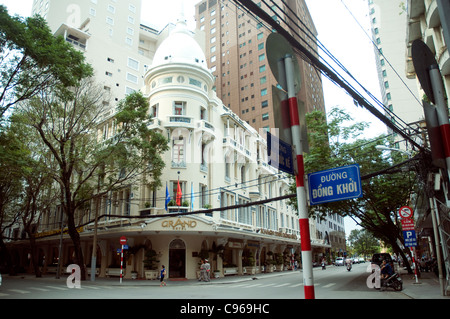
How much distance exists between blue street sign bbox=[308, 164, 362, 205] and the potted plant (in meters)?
22.6

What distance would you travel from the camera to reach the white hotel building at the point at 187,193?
25.0 m

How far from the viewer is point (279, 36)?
437cm

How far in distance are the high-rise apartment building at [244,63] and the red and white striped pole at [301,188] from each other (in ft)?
188

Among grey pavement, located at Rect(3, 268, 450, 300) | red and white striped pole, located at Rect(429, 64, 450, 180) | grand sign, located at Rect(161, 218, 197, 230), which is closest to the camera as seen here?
red and white striped pole, located at Rect(429, 64, 450, 180)

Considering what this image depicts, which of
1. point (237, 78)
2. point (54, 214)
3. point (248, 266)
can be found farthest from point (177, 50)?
point (237, 78)

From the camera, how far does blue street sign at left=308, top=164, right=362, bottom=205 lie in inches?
145

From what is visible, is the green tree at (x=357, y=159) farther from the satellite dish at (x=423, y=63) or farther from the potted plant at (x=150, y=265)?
the satellite dish at (x=423, y=63)

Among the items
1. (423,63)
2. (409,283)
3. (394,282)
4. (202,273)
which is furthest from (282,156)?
(202,273)

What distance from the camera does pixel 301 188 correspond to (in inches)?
142

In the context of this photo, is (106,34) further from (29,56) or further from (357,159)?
(357,159)

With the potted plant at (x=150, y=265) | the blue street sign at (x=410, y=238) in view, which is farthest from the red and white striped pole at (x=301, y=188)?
the potted plant at (x=150, y=265)

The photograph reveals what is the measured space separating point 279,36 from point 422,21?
1540 centimetres

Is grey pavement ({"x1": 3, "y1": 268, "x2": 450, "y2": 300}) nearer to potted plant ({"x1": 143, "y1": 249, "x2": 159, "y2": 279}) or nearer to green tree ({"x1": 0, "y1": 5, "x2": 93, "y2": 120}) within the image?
potted plant ({"x1": 143, "y1": 249, "x2": 159, "y2": 279})

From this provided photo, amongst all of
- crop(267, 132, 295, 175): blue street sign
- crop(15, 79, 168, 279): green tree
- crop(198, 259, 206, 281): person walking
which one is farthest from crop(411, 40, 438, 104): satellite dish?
crop(198, 259, 206, 281): person walking
